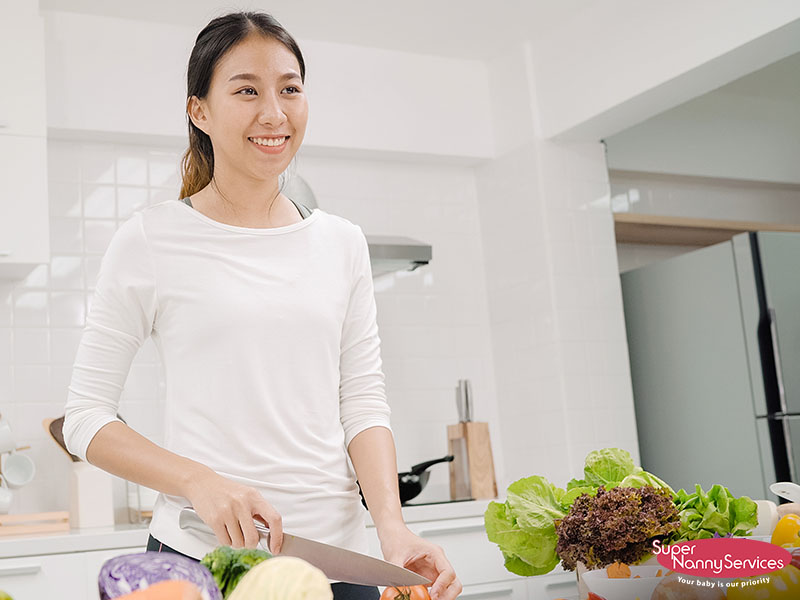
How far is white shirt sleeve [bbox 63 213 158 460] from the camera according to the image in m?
1.20

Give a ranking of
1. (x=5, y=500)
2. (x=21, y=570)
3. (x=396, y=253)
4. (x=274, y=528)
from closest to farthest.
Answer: (x=274, y=528), (x=21, y=570), (x=5, y=500), (x=396, y=253)

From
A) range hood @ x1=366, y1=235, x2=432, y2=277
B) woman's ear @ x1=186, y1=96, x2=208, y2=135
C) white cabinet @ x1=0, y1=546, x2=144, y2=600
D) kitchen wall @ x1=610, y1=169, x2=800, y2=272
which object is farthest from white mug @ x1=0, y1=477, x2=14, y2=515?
kitchen wall @ x1=610, y1=169, x2=800, y2=272

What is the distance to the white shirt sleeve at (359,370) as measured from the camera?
1.35 metres

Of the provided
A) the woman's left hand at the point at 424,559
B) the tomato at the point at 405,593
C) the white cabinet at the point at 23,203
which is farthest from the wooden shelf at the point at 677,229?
the tomato at the point at 405,593

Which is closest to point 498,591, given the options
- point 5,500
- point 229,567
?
point 5,500

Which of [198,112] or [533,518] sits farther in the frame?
[198,112]

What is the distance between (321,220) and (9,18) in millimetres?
1992

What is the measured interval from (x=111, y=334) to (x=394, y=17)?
248cm

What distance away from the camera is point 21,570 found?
2.40 meters

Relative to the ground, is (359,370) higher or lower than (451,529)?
higher

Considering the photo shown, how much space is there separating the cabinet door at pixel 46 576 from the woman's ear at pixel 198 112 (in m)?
1.54

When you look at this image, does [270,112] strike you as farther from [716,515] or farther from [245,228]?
[716,515]

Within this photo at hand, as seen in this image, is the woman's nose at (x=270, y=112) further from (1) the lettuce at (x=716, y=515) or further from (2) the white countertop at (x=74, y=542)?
(2) the white countertop at (x=74, y=542)

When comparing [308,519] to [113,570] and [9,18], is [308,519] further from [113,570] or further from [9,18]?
[9,18]
